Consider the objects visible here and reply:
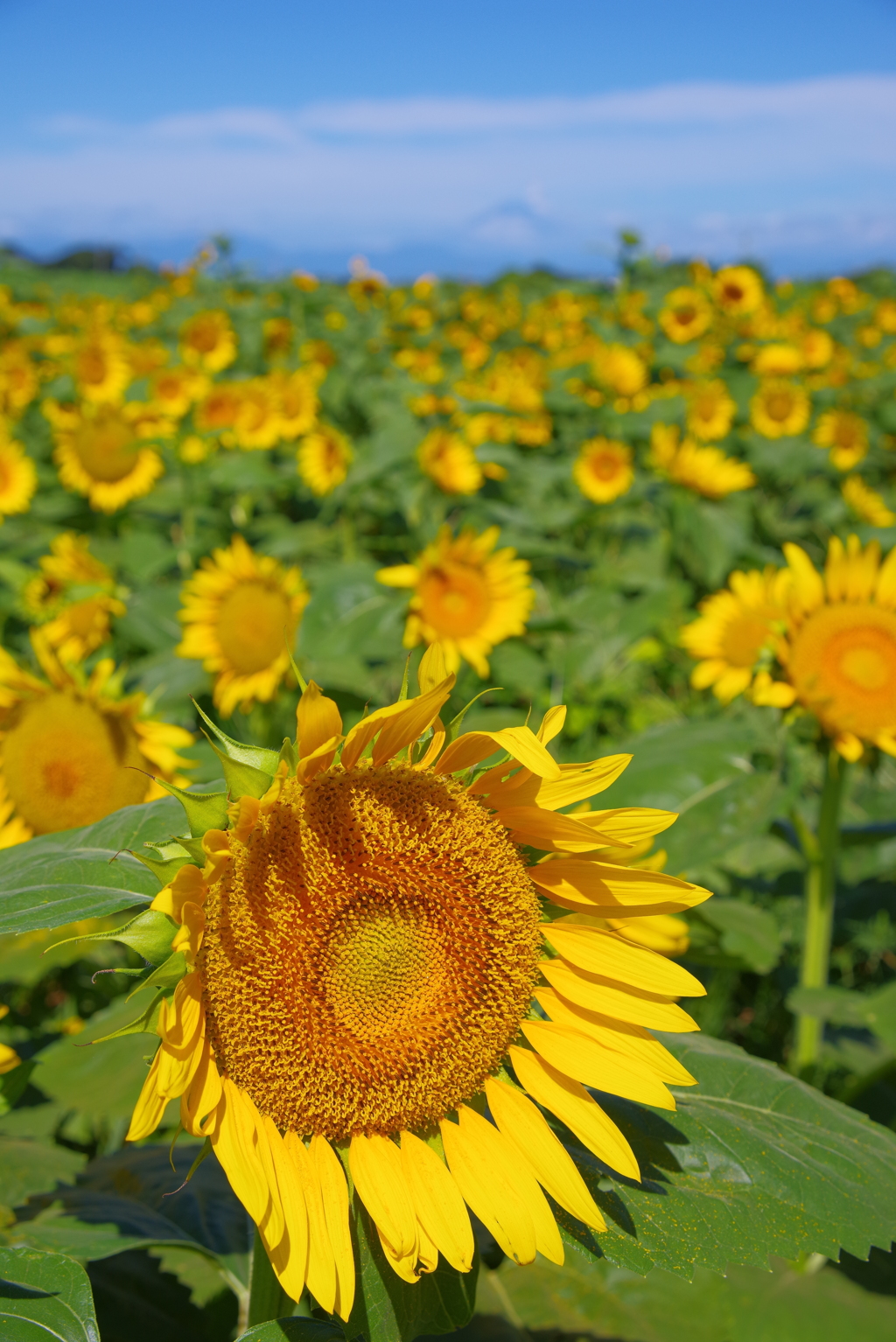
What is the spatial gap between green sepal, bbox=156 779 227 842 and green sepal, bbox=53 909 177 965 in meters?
0.08

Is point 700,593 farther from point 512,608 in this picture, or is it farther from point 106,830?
point 106,830

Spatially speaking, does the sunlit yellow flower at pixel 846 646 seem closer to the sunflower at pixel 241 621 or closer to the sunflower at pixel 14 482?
the sunflower at pixel 241 621

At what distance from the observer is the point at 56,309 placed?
43.1 ft

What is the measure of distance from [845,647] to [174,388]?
5669mm

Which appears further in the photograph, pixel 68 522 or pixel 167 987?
pixel 68 522

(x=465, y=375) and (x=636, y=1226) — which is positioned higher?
(x=465, y=375)

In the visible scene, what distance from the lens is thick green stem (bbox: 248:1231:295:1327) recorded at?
3.56ft

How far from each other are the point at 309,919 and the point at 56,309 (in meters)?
14.0

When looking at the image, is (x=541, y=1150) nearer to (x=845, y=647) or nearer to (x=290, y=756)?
(x=290, y=756)

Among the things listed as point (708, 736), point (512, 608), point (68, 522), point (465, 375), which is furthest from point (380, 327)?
point (708, 736)

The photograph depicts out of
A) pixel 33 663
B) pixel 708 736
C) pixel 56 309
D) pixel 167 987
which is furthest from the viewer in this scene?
pixel 56 309

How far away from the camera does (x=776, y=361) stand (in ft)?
33.2

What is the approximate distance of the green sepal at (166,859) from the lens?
91cm

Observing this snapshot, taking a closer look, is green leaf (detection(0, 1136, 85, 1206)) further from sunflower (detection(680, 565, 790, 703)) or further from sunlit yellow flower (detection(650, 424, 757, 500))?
sunlit yellow flower (detection(650, 424, 757, 500))
